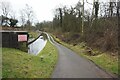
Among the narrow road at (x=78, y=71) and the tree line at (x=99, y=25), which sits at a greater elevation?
the tree line at (x=99, y=25)

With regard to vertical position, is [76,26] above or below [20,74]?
above

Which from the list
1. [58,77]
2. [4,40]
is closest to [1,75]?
[58,77]

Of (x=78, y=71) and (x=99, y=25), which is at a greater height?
(x=99, y=25)

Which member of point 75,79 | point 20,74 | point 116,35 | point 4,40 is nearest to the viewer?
point 75,79

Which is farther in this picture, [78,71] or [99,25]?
[99,25]

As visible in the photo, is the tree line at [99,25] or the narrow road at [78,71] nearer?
the narrow road at [78,71]

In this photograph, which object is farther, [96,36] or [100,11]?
[100,11]

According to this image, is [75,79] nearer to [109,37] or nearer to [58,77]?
[58,77]

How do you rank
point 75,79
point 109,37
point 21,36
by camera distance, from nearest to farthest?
point 75,79 → point 109,37 → point 21,36

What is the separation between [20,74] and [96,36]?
24258 millimetres

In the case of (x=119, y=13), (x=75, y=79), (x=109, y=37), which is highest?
(x=119, y=13)

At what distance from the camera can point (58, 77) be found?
13.6 metres

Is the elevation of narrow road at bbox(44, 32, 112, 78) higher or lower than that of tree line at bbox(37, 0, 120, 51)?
lower

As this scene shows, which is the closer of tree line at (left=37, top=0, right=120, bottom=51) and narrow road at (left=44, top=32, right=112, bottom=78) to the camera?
narrow road at (left=44, top=32, right=112, bottom=78)
